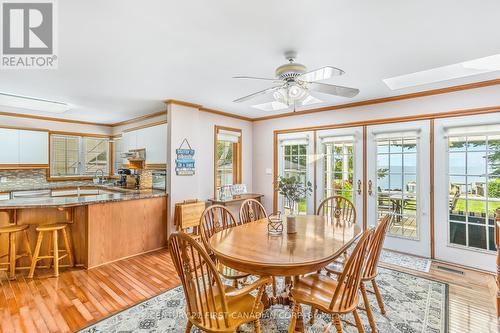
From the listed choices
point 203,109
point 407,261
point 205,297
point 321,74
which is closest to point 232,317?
point 205,297

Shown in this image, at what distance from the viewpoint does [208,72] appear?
2.83 meters

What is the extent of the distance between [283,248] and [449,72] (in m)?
3.15

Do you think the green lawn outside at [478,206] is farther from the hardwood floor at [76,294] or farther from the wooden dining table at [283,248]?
the hardwood floor at [76,294]

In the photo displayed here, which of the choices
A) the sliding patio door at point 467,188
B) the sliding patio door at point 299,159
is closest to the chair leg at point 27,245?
the sliding patio door at point 299,159

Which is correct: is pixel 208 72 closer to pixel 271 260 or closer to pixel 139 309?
pixel 271 260

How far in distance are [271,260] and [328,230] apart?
1029 millimetres

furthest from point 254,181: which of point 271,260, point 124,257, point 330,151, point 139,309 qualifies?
point 271,260

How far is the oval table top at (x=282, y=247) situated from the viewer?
1623 millimetres

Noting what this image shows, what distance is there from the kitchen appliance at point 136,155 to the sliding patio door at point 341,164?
11.4 ft

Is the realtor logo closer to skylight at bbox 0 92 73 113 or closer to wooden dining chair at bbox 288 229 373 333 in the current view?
skylight at bbox 0 92 73 113

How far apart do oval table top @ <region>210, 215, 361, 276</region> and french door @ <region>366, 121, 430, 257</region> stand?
1680 mm

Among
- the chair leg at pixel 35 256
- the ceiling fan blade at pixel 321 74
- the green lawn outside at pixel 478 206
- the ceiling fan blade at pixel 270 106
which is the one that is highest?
the ceiling fan blade at pixel 270 106

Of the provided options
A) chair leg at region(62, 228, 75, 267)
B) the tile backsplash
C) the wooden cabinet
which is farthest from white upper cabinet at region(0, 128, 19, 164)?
chair leg at region(62, 228, 75, 267)

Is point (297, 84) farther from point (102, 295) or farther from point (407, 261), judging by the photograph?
point (407, 261)
